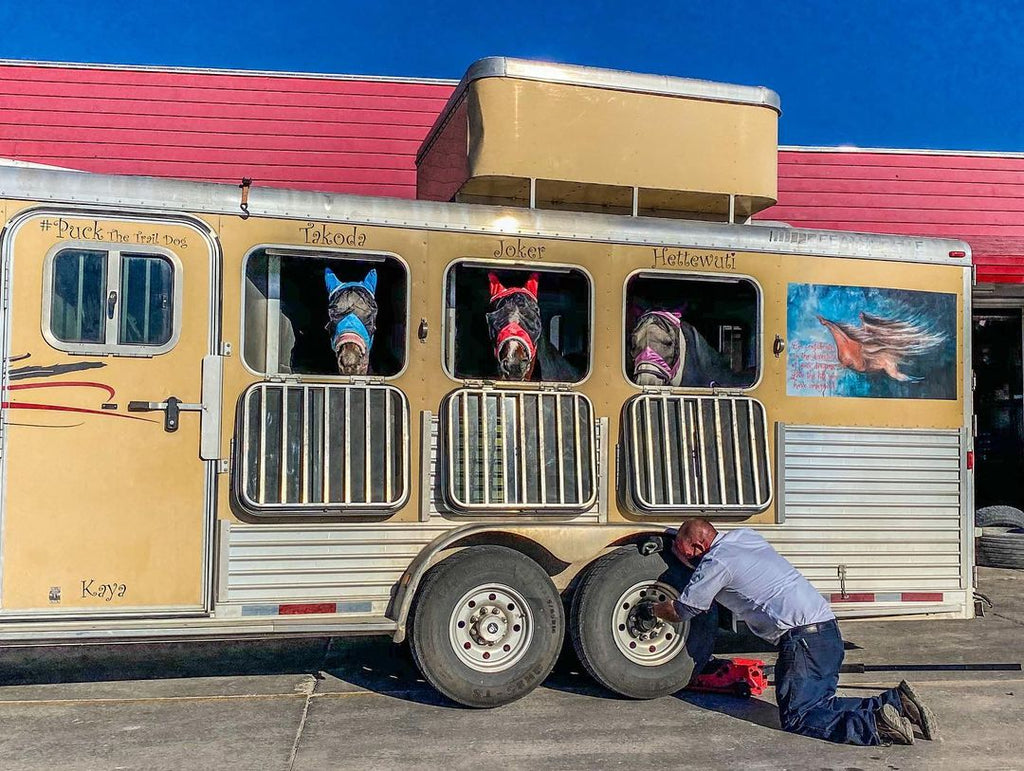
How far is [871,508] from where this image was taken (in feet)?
19.7

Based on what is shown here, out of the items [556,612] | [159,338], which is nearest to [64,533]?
[159,338]

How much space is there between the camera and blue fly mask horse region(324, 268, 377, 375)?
18.0 feet

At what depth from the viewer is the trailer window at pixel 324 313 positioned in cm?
547

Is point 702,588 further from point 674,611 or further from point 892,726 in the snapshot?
point 892,726

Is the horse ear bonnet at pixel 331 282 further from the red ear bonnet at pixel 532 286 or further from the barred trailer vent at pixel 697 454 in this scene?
the barred trailer vent at pixel 697 454

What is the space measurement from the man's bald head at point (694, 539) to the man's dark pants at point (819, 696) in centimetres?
63

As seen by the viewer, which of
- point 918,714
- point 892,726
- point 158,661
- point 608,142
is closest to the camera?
point 892,726

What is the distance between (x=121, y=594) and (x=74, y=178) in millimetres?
2158

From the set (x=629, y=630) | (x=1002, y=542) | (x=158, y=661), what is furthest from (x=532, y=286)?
(x=1002, y=542)

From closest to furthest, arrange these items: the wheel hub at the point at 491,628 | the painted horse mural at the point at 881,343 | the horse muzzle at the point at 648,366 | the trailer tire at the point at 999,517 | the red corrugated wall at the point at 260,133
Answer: the wheel hub at the point at 491,628, the horse muzzle at the point at 648,366, the painted horse mural at the point at 881,343, the trailer tire at the point at 999,517, the red corrugated wall at the point at 260,133

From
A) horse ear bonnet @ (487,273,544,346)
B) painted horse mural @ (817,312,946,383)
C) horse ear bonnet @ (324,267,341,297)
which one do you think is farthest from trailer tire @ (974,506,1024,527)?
horse ear bonnet @ (324,267,341,297)

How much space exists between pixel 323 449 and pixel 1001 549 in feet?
27.1

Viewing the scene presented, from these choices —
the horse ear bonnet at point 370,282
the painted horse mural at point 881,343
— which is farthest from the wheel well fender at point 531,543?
the painted horse mural at point 881,343

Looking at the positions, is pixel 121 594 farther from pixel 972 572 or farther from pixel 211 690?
pixel 972 572
